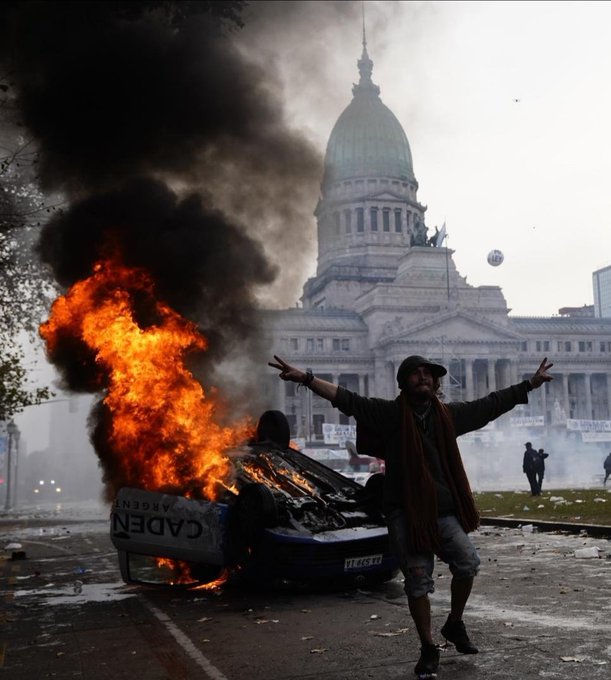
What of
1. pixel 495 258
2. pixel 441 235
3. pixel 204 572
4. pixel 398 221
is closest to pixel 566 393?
pixel 495 258

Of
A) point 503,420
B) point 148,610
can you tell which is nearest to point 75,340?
point 148,610

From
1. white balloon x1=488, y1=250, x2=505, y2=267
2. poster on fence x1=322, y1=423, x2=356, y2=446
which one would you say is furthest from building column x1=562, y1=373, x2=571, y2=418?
poster on fence x1=322, y1=423, x2=356, y2=446

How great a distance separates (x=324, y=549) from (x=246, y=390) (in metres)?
7.33

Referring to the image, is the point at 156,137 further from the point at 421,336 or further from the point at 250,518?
the point at 421,336

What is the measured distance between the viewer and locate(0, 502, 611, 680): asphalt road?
5.39 meters

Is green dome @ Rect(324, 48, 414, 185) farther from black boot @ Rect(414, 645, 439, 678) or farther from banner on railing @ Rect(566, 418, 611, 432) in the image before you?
black boot @ Rect(414, 645, 439, 678)

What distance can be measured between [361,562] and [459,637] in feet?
8.08

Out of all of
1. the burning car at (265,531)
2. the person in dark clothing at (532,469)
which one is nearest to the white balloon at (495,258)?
the person in dark clothing at (532,469)

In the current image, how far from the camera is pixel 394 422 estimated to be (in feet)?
17.9

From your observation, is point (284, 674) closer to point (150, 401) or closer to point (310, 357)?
point (150, 401)

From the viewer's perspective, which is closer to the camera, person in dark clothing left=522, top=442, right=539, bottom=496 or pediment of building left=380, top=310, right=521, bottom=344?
person in dark clothing left=522, top=442, right=539, bottom=496

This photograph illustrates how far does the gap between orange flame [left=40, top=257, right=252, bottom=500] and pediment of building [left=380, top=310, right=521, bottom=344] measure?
7334cm

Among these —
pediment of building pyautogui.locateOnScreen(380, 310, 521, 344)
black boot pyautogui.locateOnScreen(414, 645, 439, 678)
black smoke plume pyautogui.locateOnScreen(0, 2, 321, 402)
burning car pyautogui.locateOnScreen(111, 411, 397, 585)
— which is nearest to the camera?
black boot pyautogui.locateOnScreen(414, 645, 439, 678)

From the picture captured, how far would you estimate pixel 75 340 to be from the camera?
10.7 metres
